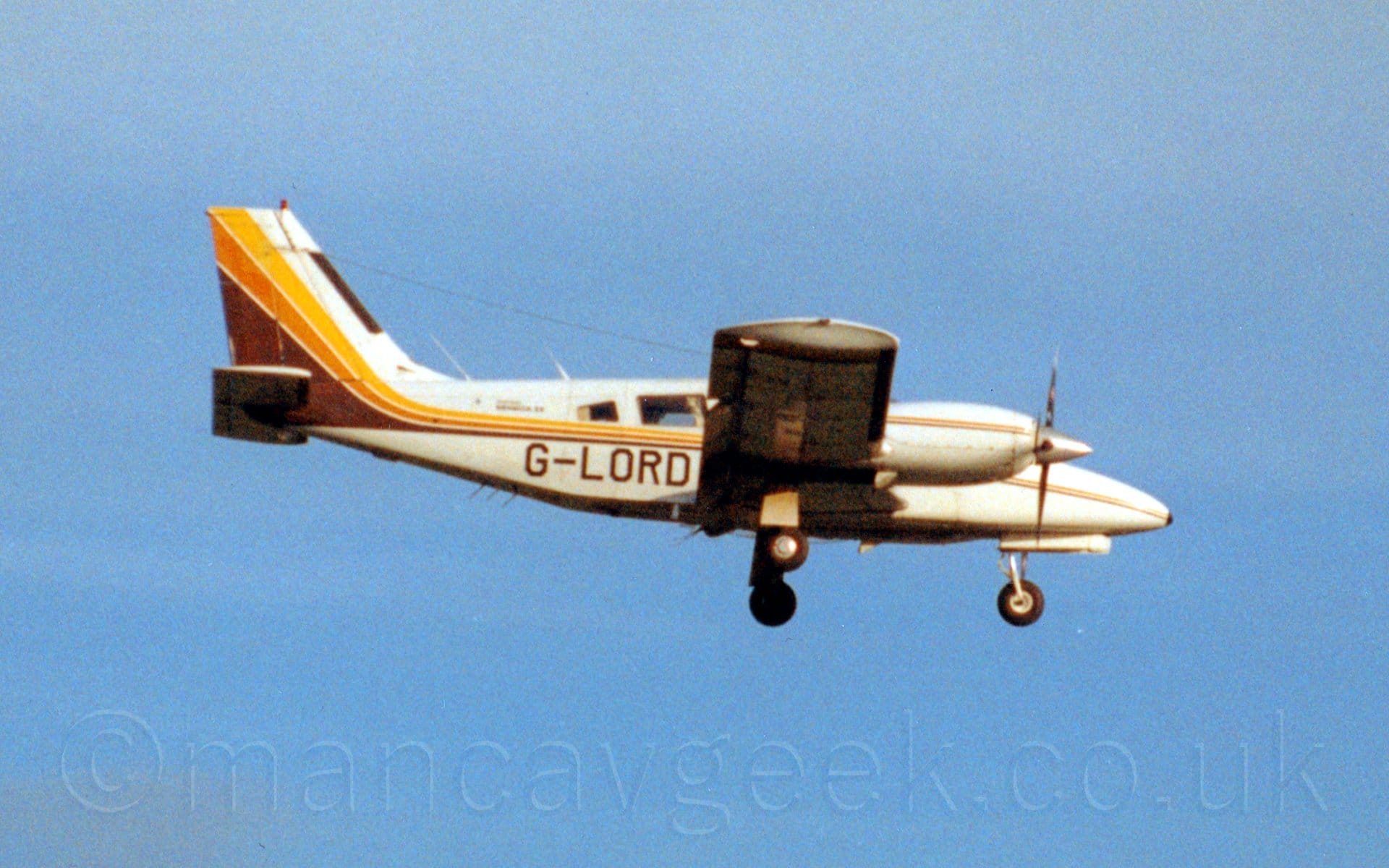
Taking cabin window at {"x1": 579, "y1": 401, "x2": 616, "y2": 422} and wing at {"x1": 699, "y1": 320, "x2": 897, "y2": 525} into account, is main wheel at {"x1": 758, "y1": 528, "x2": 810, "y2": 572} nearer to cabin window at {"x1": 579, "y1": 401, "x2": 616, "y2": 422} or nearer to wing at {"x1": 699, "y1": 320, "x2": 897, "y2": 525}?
wing at {"x1": 699, "y1": 320, "x2": 897, "y2": 525}

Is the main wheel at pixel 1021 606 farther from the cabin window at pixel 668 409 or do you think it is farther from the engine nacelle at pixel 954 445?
the cabin window at pixel 668 409

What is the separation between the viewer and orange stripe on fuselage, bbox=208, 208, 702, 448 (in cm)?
2492

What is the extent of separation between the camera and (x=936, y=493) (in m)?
25.8

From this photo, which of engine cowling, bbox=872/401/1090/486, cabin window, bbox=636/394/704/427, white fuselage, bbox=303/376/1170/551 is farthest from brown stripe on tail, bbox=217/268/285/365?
engine cowling, bbox=872/401/1090/486

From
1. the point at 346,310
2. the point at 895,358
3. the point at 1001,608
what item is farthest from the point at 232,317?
the point at 1001,608

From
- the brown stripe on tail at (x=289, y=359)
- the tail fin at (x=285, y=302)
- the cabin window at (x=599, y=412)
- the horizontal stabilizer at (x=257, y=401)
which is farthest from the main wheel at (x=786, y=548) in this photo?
the horizontal stabilizer at (x=257, y=401)

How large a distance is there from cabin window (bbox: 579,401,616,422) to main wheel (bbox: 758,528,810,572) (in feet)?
8.47

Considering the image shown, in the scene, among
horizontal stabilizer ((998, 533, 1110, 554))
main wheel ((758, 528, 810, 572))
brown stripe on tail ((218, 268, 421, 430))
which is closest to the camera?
main wheel ((758, 528, 810, 572))

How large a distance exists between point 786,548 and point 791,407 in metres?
2.20

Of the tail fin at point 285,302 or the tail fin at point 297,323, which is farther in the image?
the tail fin at point 285,302

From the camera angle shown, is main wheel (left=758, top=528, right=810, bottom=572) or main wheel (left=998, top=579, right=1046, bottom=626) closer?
main wheel (left=758, top=528, right=810, bottom=572)

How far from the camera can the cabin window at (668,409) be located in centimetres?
2491

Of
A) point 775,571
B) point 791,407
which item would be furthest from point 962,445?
point 775,571

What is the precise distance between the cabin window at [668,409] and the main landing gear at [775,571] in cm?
174
